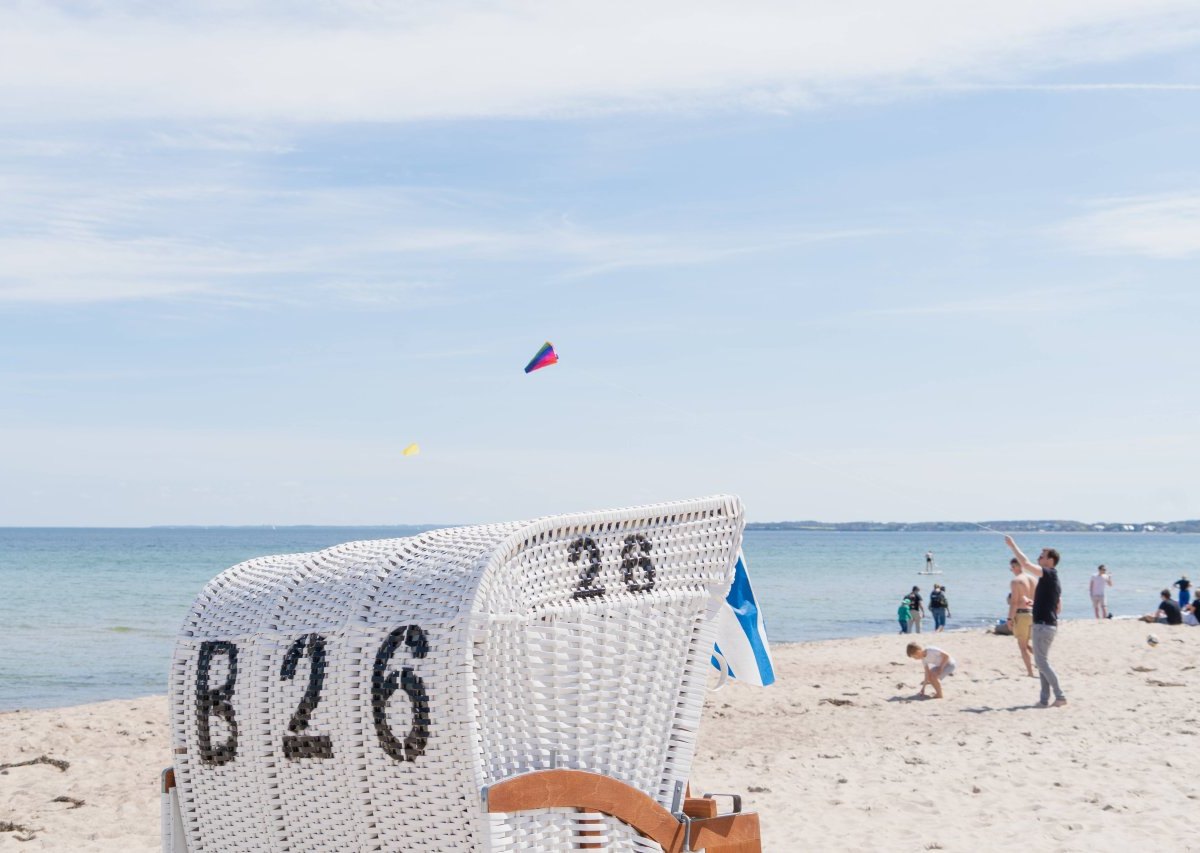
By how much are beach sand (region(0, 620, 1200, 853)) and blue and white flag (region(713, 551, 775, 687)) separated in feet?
7.67

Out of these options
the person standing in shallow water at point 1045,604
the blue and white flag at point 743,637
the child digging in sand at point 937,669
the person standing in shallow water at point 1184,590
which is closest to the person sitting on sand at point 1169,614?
the person standing in shallow water at point 1184,590

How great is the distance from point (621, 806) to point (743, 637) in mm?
1120

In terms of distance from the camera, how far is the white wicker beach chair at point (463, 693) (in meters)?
3.36

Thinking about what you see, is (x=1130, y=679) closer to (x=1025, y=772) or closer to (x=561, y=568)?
(x=1025, y=772)

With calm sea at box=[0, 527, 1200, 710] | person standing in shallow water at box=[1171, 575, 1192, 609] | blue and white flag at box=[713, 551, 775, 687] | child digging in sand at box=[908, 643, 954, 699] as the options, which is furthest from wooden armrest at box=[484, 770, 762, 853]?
person standing in shallow water at box=[1171, 575, 1192, 609]

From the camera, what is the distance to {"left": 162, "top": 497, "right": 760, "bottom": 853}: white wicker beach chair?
11.0ft

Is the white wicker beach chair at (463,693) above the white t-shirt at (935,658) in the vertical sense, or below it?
above

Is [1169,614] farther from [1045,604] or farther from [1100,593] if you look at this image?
[1045,604]

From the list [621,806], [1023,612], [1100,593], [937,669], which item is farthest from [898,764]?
[1100,593]

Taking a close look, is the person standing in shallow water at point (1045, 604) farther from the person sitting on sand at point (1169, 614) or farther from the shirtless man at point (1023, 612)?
the person sitting on sand at point (1169, 614)

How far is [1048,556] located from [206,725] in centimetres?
893

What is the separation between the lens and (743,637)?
4.62 meters

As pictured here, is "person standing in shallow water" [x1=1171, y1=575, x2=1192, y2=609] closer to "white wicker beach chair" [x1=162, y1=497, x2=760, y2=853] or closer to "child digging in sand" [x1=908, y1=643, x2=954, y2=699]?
"child digging in sand" [x1=908, y1=643, x2=954, y2=699]

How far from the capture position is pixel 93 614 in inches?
1410
